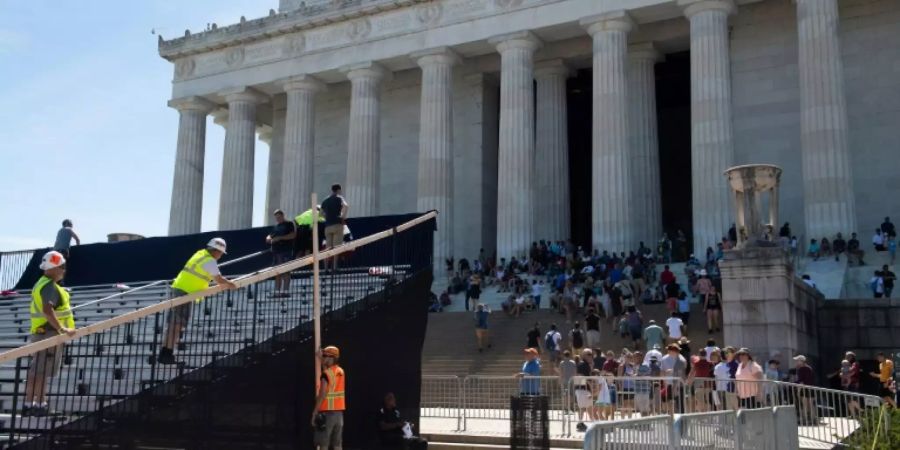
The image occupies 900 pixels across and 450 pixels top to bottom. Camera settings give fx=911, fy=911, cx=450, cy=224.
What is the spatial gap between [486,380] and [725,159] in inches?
755

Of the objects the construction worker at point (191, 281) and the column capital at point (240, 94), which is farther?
the column capital at point (240, 94)

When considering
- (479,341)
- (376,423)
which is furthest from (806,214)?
(376,423)

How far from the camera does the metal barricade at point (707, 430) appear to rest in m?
8.79

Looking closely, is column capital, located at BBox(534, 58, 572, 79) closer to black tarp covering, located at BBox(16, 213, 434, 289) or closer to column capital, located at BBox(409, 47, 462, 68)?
column capital, located at BBox(409, 47, 462, 68)

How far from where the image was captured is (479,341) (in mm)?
26266

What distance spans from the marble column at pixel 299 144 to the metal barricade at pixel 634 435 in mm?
35790

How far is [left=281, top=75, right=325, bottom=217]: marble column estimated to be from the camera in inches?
1714

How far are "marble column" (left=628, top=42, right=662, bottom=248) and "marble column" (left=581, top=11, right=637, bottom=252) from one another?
1.77 metres

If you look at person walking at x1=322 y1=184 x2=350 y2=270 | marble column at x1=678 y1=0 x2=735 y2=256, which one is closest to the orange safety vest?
person walking at x1=322 y1=184 x2=350 y2=270

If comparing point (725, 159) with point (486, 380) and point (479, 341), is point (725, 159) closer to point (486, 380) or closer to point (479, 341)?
point (479, 341)

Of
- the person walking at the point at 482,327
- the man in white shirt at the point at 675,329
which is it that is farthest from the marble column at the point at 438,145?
the man in white shirt at the point at 675,329

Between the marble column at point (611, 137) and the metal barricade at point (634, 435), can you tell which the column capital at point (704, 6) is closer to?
the marble column at point (611, 137)

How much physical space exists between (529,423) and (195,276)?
5369 millimetres

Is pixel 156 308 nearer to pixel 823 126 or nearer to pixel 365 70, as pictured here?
pixel 823 126
